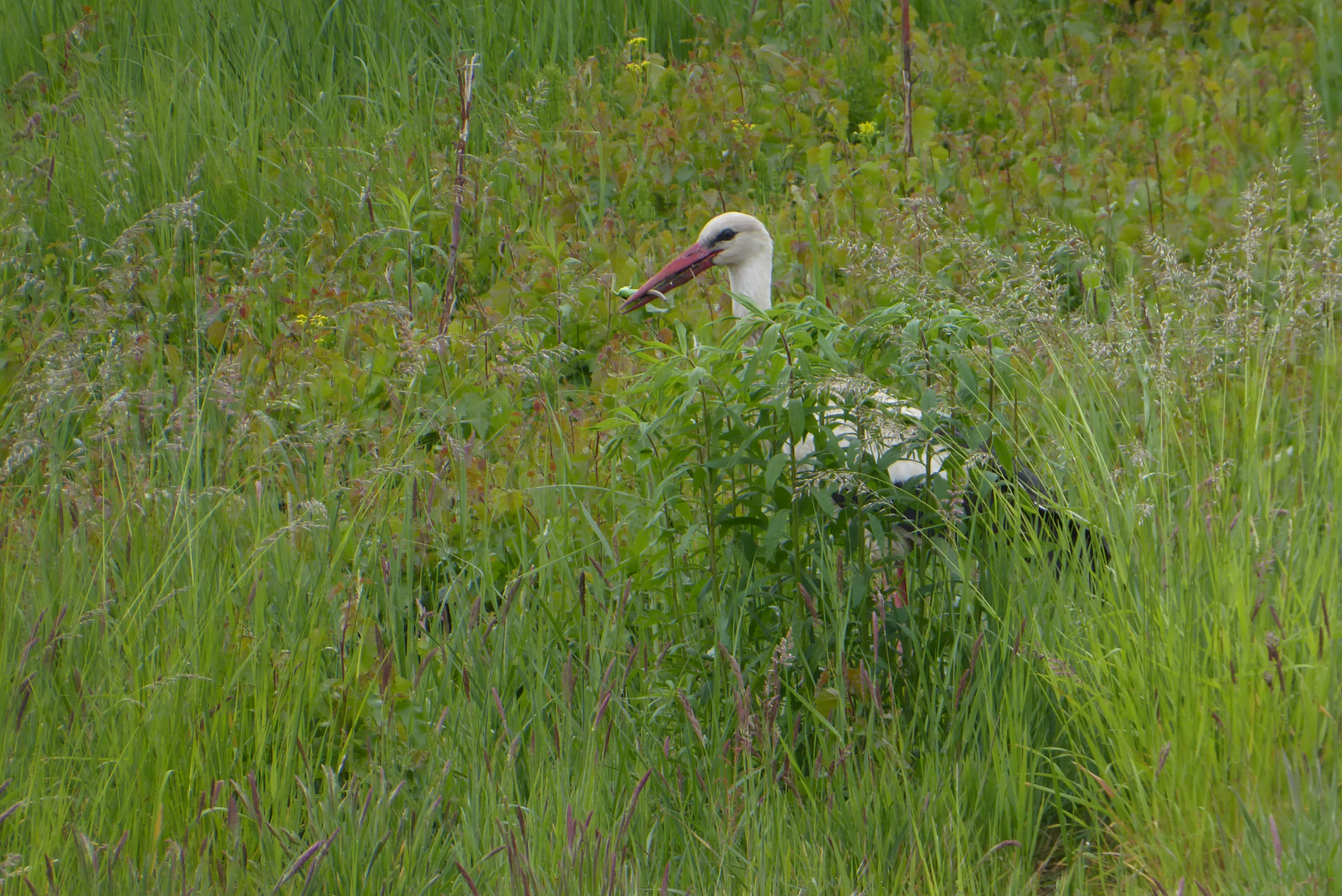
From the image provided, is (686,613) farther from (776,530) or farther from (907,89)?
(907,89)

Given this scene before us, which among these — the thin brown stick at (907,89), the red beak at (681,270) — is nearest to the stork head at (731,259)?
the red beak at (681,270)

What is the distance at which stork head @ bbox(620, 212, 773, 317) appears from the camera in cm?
423

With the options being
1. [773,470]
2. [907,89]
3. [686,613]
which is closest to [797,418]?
[773,470]

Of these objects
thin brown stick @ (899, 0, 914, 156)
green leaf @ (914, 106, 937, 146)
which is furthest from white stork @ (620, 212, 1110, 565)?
green leaf @ (914, 106, 937, 146)

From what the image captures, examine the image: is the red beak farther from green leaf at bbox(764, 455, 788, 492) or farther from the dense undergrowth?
green leaf at bbox(764, 455, 788, 492)

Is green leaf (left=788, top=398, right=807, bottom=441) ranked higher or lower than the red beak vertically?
higher

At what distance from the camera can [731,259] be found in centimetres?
429

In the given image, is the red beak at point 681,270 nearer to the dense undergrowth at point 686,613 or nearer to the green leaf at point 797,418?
the dense undergrowth at point 686,613

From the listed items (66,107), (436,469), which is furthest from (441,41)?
(436,469)

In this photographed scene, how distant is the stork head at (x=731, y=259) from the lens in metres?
4.23

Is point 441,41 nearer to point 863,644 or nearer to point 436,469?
point 436,469

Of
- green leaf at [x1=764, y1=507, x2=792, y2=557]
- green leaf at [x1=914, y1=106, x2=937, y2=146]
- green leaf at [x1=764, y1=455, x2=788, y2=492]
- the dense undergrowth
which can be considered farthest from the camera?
green leaf at [x1=914, y1=106, x2=937, y2=146]

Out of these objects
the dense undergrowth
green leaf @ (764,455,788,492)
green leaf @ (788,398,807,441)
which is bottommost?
the dense undergrowth

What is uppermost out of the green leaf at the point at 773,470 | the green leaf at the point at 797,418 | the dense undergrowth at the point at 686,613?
the green leaf at the point at 797,418
